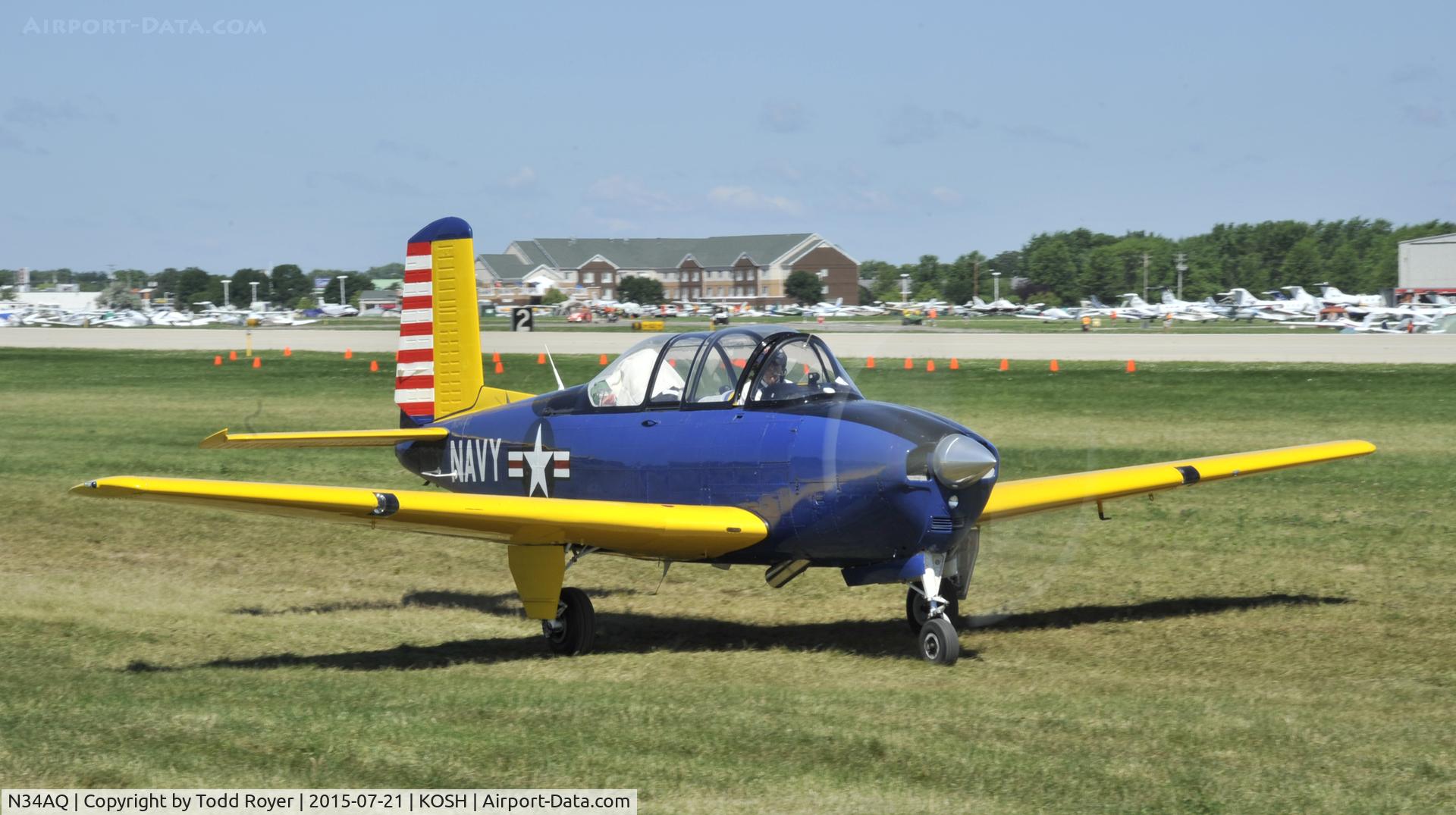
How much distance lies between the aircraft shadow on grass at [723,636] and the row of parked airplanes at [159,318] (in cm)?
9247


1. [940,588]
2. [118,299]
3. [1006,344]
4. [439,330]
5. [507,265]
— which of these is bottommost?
[940,588]

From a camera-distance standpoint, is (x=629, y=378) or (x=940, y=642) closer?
(x=940, y=642)

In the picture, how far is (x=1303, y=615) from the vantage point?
10555 millimetres

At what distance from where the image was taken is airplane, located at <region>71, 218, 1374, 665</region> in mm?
8641

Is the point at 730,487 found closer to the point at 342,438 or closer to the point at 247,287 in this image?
the point at 342,438

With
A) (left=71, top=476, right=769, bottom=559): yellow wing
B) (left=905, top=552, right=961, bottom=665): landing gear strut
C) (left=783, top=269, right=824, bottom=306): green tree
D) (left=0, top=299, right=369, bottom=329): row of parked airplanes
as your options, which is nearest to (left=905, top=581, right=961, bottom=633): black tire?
(left=905, top=552, right=961, bottom=665): landing gear strut

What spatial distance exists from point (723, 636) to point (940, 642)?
2128 millimetres

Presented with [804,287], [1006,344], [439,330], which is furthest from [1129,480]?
[804,287]

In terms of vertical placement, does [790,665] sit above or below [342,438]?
below

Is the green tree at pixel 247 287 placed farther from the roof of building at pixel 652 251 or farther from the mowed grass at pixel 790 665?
the mowed grass at pixel 790 665

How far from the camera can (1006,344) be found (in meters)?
54.4

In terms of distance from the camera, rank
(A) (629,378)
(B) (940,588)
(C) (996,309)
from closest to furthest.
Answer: (B) (940,588) < (A) (629,378) < (C) (996,309)

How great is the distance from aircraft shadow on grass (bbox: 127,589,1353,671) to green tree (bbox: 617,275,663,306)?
131 m

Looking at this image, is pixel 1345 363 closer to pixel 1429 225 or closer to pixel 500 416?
pixel 500 416
